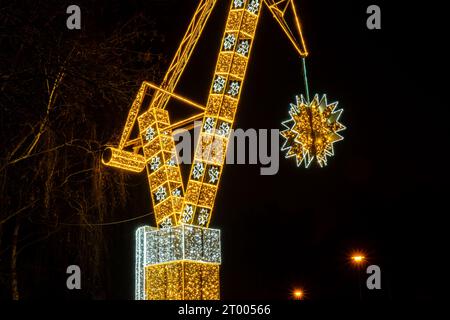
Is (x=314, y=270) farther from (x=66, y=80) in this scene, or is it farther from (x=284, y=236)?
(x=66, y=80)

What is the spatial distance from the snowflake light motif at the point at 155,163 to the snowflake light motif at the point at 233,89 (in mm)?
1565

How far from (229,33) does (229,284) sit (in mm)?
21104

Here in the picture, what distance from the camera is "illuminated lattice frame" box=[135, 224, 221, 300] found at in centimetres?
874

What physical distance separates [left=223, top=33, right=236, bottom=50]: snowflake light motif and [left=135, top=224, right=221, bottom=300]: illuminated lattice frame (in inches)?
113

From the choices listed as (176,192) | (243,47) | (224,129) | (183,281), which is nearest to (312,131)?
(224,129)

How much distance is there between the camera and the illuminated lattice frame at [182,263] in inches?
344

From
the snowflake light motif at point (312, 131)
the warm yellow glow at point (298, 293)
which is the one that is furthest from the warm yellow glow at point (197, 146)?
the warm yellow glow at point (298, 293)

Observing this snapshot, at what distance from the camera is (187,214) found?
355 inches

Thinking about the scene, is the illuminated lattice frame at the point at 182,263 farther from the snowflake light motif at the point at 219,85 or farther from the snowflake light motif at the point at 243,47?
the snowflake light motif at the point at 243,47

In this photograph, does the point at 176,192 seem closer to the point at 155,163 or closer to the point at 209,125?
the point at 155,163

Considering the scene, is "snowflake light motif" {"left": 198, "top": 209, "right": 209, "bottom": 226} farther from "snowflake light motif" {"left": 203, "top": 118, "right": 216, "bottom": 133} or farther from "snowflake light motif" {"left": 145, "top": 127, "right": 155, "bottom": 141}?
"snowflake light motif" {"left": 145, "top": 127, "right": 155, "bottom": 141}

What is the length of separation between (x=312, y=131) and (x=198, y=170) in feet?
6.17
